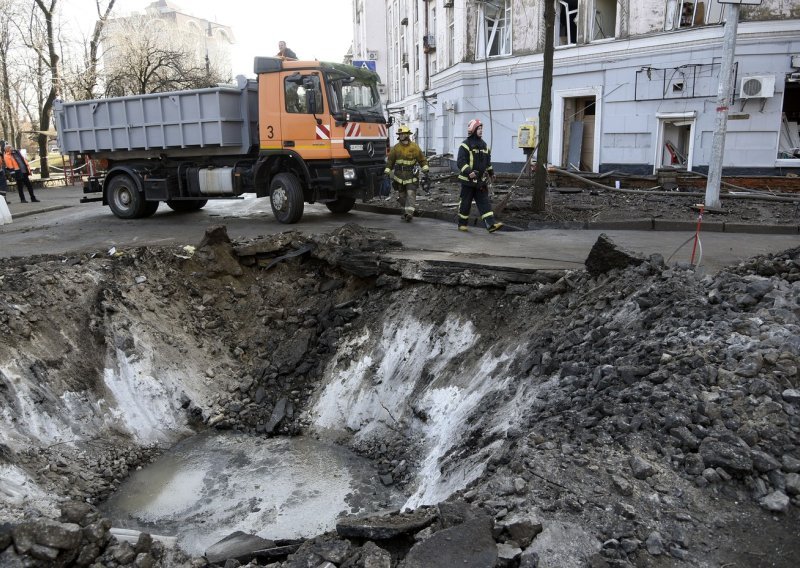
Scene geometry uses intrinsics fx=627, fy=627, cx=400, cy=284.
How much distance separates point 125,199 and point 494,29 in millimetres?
13053

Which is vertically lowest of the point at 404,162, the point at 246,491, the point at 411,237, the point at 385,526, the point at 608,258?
the point at 246,491

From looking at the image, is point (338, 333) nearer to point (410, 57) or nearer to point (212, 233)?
point (212, 233)

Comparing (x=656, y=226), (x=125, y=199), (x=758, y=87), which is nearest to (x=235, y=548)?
(x=656, y=226)

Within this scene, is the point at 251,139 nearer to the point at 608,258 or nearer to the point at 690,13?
the point at 608,258

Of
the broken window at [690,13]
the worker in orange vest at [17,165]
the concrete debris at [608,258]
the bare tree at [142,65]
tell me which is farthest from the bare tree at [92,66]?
the concrete debris at [608,258]

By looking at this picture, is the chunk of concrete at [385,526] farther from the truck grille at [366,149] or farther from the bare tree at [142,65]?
the bare tree at [142,65]

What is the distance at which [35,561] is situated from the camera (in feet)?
11.7

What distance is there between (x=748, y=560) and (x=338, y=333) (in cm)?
571

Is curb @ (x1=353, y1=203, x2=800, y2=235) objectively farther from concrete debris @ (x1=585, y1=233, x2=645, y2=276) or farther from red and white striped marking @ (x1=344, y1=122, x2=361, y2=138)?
concrete debris @ (x1=585, y1=233, x2=645, y2=276)

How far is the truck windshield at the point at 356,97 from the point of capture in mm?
11219

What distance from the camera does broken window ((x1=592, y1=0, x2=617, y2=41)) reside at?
1781 centimetres

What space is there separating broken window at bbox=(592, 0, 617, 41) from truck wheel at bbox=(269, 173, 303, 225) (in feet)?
36.3

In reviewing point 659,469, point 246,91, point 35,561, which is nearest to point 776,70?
point 246,91

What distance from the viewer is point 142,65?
86.8 ft
